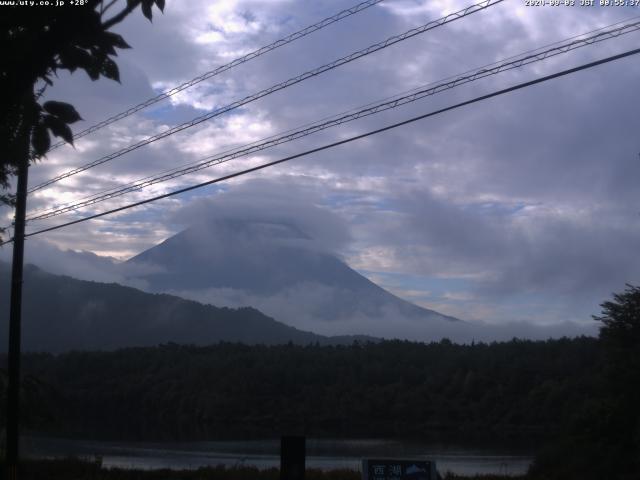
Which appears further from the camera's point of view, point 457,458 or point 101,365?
point 101,365

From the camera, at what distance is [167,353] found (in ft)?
242

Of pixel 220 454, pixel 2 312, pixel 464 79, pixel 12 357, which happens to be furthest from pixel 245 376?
pixel 464 79

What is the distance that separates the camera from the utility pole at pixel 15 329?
59.1 feet

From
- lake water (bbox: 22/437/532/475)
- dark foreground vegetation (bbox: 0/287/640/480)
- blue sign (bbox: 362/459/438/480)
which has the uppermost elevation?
dark foreground vegetation (bbox: 0/287/640/480)

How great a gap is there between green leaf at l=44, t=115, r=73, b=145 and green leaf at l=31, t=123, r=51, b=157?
0.13 ft

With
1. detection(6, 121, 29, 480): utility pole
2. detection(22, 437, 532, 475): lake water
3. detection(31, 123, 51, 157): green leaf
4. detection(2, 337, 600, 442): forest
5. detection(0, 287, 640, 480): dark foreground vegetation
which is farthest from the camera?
detection(2, 337, 600, 442): forest

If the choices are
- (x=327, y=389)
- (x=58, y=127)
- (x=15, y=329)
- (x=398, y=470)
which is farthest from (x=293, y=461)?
(x=327, y=389)

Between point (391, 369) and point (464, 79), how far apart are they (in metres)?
53.2

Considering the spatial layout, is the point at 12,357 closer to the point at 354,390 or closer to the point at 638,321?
the point at 638,321

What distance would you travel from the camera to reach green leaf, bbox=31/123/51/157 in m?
4.97

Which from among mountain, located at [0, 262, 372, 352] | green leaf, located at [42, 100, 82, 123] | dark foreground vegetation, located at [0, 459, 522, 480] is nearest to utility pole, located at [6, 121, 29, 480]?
dark foreground vegetation, located at [0, 459, 522, 480]

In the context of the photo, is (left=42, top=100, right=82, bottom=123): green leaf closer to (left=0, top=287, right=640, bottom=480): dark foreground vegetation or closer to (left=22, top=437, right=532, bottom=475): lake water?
(left=22, top=437, right=532, bottom=475): lake water

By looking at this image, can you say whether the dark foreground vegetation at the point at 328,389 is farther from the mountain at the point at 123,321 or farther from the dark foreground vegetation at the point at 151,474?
the mountain at the point at 123,321

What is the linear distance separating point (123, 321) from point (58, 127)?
11003 centimetres
